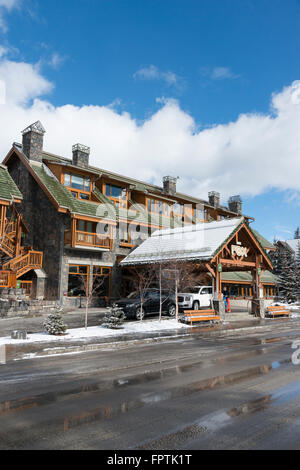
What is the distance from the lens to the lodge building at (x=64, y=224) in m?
25.8

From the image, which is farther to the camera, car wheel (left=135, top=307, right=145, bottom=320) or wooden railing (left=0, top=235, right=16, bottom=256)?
wooden railing (left=0, top=235, right=16, bottom=256)

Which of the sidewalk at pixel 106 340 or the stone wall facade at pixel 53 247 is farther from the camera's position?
the stone wall facade at pixel 53 247

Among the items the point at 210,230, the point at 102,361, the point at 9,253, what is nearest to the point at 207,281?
the point at 210,230

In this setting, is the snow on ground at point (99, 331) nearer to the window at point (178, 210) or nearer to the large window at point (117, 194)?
the large window at point (117, 194)

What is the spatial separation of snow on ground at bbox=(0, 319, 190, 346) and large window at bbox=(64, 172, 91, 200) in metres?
14.4

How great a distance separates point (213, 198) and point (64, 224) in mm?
24226

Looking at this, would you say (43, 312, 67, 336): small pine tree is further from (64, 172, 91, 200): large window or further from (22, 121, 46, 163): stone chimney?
(22, 121, 46, 163): stone chimney

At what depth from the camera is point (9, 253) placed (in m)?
24.8

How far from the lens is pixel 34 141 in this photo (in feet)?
95.6

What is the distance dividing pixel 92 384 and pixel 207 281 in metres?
26.9

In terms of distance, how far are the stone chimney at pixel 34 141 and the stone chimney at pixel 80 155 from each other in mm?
2827

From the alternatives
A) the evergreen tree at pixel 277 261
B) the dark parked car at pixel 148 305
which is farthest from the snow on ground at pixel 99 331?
the evergreen tree at pixel 277 261

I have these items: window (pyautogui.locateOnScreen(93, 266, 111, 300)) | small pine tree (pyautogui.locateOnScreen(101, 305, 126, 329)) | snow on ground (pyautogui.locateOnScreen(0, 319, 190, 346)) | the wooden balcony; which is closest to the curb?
snow on ground (pyautogui.locateOnScreen(0, 319, 190, 346))

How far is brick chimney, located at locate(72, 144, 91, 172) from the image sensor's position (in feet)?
102
